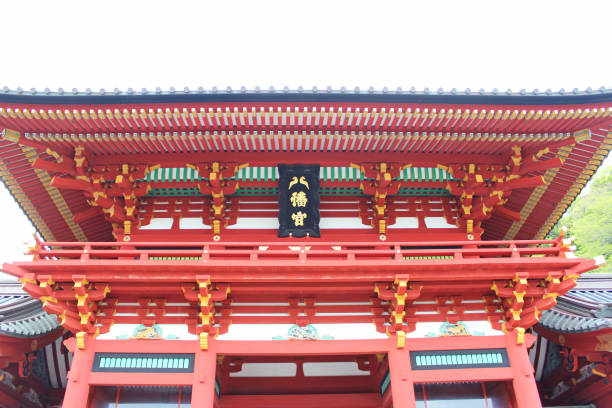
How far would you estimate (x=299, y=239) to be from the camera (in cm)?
916

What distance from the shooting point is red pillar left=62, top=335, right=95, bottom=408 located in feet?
24.0

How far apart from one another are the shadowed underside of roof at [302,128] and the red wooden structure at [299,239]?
0.03 meters

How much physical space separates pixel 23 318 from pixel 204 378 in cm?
410

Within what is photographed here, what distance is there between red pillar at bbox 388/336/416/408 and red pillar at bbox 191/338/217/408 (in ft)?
9.65

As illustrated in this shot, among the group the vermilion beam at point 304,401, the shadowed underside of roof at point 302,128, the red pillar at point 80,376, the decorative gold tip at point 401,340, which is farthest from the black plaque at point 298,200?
the red pillar at point 80,376

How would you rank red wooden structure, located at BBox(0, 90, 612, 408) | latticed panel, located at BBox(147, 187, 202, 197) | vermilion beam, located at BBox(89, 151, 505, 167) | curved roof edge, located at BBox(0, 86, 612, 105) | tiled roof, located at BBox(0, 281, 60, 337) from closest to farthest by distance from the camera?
red wooden structure, located at BBox(0, 90, 612, 408)
curved roof edge, located at BBox(0, 86, 612, 105)
tiled roof, located at BBox(0, 281, 60, 337)
vermilion beam, located at BBox(89, 151, 505, 167)
latticed panel, located at BBox(147, 187, 202, 197)

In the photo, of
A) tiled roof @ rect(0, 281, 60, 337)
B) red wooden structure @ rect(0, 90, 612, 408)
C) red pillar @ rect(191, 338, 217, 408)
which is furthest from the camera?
tiled roof @ rect(0, 281, 60, 337)

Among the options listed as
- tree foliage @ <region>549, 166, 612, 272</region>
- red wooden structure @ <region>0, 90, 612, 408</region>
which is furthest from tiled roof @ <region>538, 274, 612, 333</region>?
tree foliage @ <region>549, 166, 612, 272</region>

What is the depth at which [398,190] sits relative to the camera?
9.62 m

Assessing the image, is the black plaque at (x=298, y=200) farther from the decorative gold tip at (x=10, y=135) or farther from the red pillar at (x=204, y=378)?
the decorative gold tip at (x=10, y=135)

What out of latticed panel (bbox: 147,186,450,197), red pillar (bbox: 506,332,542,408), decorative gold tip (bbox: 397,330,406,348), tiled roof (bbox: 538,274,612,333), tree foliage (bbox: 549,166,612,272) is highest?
tree foliage (bbox: 549,166,612,272)

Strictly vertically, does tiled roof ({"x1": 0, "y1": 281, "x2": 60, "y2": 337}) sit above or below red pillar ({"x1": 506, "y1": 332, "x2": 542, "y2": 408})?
above

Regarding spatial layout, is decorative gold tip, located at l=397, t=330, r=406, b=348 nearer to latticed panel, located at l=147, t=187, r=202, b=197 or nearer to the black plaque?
the black plaque

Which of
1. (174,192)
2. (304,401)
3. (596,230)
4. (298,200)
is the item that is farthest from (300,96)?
(596,230)
